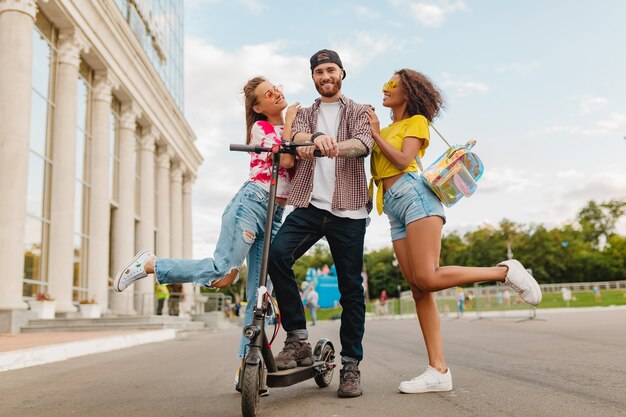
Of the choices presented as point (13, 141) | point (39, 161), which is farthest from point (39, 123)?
point (13, 141)

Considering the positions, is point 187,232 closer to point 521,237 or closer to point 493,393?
point 493,393

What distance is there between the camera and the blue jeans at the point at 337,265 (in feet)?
13.4

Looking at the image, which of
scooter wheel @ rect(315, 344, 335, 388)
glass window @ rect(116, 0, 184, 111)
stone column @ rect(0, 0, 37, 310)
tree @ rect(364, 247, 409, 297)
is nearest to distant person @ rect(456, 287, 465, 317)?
stone column @ rect(0, 0, 37, 310)

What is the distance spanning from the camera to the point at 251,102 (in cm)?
459

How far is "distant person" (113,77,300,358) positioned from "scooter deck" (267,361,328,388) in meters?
0.40

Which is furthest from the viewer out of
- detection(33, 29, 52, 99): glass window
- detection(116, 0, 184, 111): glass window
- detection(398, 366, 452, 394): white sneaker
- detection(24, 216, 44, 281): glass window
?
detection(116, 0, 184, 111): glass window

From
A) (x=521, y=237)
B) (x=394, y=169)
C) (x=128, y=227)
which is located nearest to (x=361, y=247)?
(x=394, y=169)

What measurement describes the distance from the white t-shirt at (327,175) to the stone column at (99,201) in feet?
61.8

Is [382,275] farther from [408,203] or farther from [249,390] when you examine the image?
[249,390]

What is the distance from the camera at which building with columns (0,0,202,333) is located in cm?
1524

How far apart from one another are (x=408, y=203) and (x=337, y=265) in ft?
2.09

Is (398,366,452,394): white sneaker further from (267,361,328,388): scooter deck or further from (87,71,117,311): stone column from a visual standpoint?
(87,71,117,311): stone column

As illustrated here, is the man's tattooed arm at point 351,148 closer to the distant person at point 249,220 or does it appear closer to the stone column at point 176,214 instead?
the distant person at point 249,220

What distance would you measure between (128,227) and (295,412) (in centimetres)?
2368
